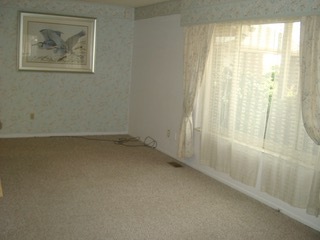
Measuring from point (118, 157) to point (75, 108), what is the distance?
5.31 feet

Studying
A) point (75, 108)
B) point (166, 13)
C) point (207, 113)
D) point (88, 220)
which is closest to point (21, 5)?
point (75, 108)

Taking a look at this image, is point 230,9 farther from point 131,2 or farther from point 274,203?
point 131,2

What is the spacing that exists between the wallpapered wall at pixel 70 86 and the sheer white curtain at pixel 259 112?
2453 mm

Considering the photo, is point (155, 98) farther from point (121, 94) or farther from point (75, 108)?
point (75, 108)

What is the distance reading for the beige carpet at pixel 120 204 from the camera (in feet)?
10.4

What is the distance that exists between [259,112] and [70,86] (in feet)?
11.7

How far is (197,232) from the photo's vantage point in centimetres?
321

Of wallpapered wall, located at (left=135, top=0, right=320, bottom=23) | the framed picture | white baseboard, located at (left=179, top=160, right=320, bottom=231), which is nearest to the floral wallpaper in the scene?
wallpapered wall, located at (left=135, top=0, right=320, bottom=23)

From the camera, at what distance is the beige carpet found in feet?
10.4

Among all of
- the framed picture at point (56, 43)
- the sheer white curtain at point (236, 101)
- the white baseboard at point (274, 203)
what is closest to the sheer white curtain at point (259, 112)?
the sheer white curtain at point (236, 101)

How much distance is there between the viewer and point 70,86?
6.47 meters

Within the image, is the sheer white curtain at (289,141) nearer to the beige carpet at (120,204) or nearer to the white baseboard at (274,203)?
the white baseboard at (274,203)

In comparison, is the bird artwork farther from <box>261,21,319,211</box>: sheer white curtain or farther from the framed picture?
<box>261,21,319,211</box>: sheer white curtain

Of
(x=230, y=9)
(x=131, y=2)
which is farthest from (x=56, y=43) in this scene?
(x=230, y=9)
